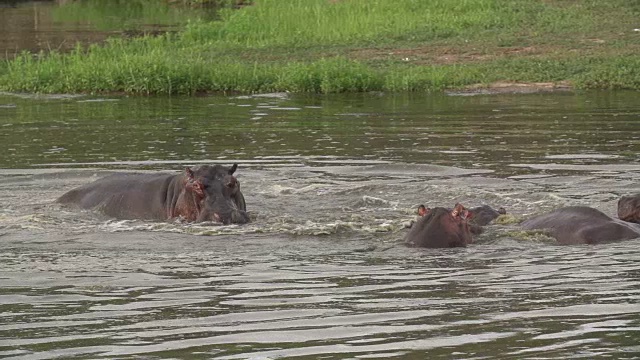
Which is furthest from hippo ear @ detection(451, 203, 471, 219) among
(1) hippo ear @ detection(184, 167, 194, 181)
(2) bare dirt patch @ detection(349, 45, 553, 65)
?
(2) bare dirt patch @ detection(349, 45, 553, 65)

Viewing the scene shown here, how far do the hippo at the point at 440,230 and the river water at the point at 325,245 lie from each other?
0.11 metres

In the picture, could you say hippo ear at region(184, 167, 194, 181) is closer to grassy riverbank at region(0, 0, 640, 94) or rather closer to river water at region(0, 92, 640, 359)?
river water at region(0, 92, 640, 359)

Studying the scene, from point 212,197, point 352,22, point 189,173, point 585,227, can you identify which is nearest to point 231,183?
point 212,197

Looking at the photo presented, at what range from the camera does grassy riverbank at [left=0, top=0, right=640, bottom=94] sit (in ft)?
57.7

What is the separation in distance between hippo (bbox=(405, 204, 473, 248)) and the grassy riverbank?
8936 millimetres

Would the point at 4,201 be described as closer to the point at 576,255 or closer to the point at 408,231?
the point at 408,231

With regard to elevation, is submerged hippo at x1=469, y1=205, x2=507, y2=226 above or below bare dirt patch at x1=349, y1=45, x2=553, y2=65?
below

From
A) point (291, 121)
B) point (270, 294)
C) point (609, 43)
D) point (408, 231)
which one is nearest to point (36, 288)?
point (270, 294)

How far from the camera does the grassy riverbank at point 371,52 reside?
693 inches

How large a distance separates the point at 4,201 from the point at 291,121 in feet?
15.9

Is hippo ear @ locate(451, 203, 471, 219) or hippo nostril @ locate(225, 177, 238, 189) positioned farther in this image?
hippo nostril @ locate(225, 177, 238, 189)

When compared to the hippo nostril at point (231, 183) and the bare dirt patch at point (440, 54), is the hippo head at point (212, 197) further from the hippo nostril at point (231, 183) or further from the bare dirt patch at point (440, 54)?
the bare dirt patch at point (440, 54)

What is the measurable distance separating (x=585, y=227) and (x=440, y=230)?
88cm

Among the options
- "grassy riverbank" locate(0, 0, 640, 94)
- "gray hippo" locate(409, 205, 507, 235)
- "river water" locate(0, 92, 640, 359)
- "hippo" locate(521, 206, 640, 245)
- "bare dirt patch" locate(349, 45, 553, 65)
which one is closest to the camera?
"river water" locate(0, 92, 640, 359)
